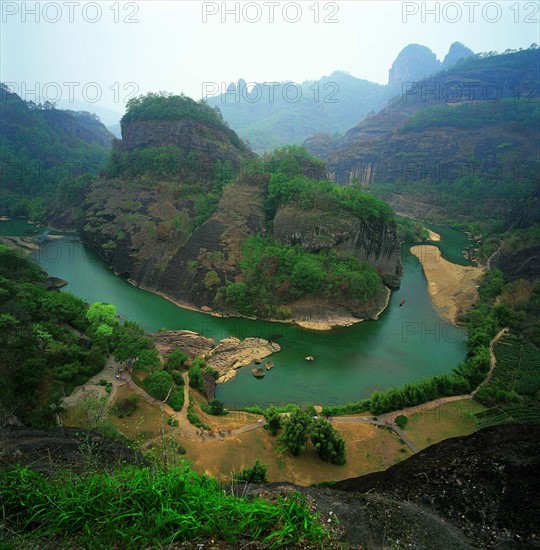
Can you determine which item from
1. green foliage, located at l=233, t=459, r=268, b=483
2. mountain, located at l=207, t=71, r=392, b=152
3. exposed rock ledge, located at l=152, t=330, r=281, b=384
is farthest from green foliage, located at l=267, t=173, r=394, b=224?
mountain, located at l=207, t=71, r=392, b=152

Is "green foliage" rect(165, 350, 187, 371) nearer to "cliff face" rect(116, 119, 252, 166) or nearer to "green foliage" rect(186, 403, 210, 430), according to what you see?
"green foliage" rect(186, 403, 210, 430)

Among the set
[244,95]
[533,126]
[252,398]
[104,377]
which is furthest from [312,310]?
[244,95]

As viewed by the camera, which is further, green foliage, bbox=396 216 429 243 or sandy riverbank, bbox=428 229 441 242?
sandy riverbank, bbox=428 229 441 242

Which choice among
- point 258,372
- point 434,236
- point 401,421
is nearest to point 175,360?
point 258,372

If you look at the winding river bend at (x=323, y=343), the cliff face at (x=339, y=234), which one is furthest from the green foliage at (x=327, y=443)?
the cliff face at (x=339, y=234)

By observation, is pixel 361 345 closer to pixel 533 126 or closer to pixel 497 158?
pixel 497 158

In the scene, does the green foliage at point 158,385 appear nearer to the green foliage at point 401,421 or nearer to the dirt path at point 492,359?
the green foliage at point 401,421
